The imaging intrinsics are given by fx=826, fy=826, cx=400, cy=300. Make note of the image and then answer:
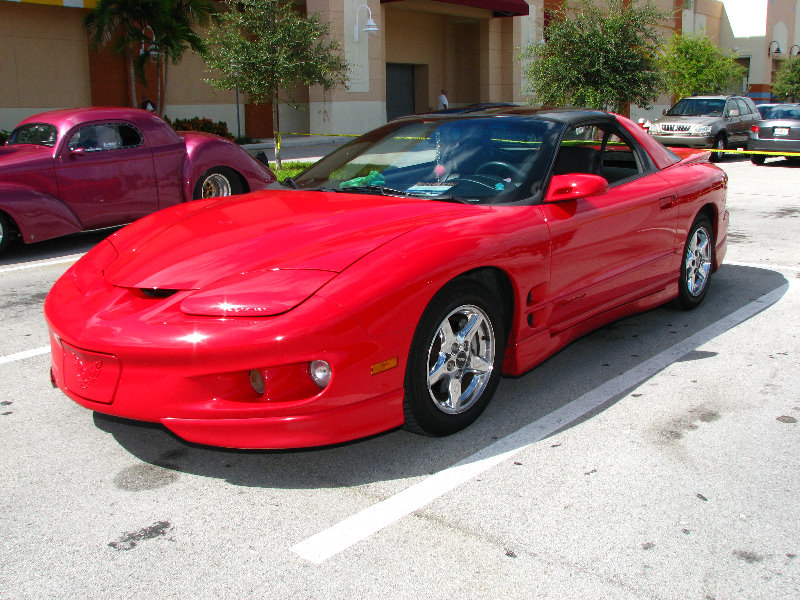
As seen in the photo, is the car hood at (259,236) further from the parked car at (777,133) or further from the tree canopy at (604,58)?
the tree canopy at (604,58)

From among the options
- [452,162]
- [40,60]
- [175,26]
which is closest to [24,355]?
[452,162]

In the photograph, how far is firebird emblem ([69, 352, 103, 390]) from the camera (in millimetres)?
3285

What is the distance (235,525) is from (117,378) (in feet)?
2.44

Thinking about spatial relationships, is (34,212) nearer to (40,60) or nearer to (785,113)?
(40,60)

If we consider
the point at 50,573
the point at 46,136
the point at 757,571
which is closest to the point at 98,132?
the point at 46,136

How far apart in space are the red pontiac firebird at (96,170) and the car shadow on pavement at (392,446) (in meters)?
5.17

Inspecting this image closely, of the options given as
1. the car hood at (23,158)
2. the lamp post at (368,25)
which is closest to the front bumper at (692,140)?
the lamp post at (368,25)

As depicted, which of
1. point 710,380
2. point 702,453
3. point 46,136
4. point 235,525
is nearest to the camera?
point 235,525

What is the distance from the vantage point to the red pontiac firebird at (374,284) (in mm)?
3139

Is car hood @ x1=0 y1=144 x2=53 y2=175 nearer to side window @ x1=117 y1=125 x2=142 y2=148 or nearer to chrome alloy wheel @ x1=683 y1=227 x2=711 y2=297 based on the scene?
side window @ x1=117 y1=125 x2=142 y2=148

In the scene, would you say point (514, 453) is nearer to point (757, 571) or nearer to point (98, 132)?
point (757, 571)

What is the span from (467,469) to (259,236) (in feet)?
4.50

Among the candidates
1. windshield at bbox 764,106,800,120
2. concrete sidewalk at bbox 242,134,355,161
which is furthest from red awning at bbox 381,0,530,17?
windshield at bbox 764,106,800,120

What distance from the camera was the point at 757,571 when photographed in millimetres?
2719
